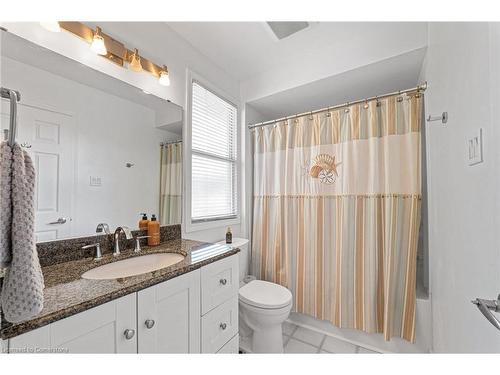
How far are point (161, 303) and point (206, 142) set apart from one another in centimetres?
Answer: 130

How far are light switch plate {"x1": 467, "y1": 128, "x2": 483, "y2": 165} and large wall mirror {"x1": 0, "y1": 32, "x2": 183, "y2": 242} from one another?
5.03ft

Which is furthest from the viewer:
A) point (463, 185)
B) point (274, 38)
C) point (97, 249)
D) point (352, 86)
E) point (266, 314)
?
point (352, 86)

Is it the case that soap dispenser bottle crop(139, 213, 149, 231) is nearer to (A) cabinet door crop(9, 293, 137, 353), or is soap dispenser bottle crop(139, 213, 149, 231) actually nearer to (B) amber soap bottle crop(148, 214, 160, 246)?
(B) amber soap bottle crop(148, 214, 160, 246)

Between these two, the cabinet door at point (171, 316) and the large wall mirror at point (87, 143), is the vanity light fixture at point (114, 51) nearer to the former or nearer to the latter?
the large wall mirror at point (87, 143)

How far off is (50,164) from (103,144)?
27 cm

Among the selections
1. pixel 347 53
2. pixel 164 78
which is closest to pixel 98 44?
pixel 164 78

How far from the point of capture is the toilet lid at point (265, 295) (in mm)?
1449

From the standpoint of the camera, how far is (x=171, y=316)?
35.1 inches

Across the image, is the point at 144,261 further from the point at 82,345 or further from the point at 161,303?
the point at 82,345

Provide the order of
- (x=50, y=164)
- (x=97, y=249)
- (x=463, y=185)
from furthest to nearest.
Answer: (x=97, y=249), (x=50, y=164), (x=463, y=185)

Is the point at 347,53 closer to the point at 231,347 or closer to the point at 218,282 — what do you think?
the point at 218,282

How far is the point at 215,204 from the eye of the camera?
6.23ft

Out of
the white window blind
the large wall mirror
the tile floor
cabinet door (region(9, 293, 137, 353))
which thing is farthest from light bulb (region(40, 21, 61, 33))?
the tile floor

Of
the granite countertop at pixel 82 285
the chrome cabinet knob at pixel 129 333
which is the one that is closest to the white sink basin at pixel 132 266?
the granite countertop at pixel 82 285
